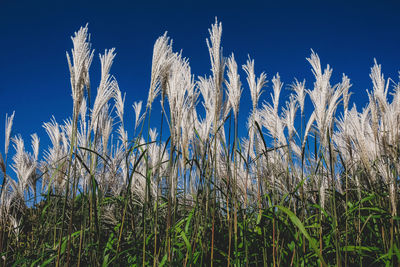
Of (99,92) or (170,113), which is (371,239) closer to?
(170,113)

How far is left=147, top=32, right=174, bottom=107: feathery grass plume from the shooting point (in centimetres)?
201

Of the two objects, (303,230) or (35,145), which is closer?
(303,230)

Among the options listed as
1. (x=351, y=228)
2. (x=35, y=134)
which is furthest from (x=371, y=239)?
(x=35, y=134)

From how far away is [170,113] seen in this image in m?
2.16

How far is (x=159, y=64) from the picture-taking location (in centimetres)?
201

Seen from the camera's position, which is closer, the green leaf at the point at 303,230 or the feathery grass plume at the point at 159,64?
the green leaf at the point at 303,230

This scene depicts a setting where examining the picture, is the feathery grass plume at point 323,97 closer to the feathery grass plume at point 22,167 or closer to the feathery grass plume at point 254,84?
the feathery grass plume at point 254,84

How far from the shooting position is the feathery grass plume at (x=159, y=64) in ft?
6.59

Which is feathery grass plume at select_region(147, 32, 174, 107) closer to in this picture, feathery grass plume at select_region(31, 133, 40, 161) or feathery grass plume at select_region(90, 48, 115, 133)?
feathery grass plume at select_region(90, 48, 115, 133)

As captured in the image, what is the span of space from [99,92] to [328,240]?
6.63ft

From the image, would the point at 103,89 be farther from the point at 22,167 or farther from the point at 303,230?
the point at 22,167

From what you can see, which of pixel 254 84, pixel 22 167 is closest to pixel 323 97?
pixel 254 84

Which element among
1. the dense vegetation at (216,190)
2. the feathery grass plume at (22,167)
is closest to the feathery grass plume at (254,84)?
the dense vegetation at (216,190)

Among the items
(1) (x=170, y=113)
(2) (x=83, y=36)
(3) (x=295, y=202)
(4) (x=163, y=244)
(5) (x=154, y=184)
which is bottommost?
(4) (x=163, y=244)
